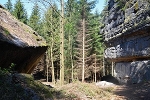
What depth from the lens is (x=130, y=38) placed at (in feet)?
61.7

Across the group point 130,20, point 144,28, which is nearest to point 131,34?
point 130,20

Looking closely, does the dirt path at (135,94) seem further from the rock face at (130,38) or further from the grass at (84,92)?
the rock face at (130,38)

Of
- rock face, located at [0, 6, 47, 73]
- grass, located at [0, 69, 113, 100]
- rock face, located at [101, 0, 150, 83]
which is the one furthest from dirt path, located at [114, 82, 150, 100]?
rock face, located at [0, 6, 47, 73]

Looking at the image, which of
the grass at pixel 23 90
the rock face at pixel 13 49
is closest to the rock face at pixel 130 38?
the rock face at pixel 13 49

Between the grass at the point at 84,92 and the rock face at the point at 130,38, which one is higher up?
the rock face at the point at 130,38

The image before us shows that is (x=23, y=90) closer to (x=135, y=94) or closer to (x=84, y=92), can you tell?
(x=84, y=92)

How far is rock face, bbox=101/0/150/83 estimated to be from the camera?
1628 centimetres

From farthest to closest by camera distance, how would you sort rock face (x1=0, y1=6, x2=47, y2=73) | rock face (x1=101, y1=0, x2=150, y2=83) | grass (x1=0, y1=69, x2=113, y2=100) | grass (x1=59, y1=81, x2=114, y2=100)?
rock face (x1=101, y1=0, x2=150, y2=83), grass (x1=59, y1=81, x2=114, y2=100), rock face (x1=0, y1=6, x2=47, y2=73), grass (x1=0, y1=69, x2=113, y2=100)

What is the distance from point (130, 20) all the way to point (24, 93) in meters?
14.8

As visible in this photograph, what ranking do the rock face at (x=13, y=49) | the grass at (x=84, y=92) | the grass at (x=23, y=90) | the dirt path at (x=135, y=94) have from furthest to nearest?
the dirt path at (x=135, y=94) → the grass at (x=84, y=92) → the rock face at (x=13, y=49) → the grass at (x=23, y=90)

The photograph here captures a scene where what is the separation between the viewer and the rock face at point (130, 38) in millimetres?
16281

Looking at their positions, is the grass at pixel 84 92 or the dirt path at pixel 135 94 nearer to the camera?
the grass at pixel 84 92

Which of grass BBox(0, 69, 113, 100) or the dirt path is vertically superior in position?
grass BBox(0, 69, 113, 100)

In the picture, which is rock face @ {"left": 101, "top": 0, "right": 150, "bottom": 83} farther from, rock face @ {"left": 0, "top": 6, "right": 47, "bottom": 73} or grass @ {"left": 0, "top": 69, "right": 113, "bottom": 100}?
grass @ {"left": 0, "top": 69, "right": 113, "bottom": 100}
